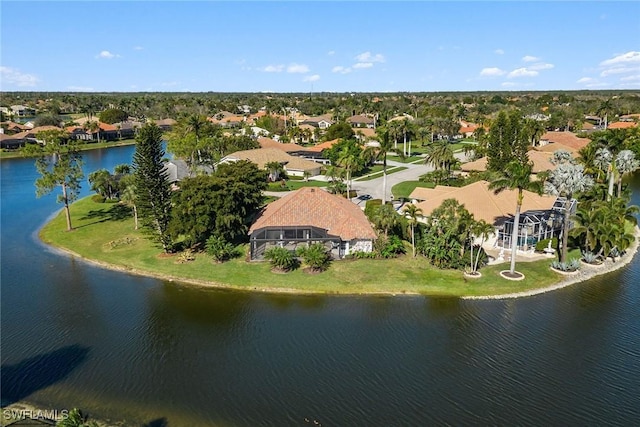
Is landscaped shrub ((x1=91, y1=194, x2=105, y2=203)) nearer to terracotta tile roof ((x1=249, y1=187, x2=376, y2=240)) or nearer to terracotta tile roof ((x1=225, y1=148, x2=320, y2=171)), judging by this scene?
terracotta tile roof ((x1=225, y1=148, x2=320, y2=171))

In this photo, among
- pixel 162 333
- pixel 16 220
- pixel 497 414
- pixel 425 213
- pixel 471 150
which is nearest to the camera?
→ pixel 497 414

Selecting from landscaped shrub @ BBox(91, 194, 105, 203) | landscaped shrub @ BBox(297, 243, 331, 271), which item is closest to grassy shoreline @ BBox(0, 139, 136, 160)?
landscaped shrub @ BBox(91, 194, 105, 203)

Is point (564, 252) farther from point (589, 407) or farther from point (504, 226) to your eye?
point (589, 407)

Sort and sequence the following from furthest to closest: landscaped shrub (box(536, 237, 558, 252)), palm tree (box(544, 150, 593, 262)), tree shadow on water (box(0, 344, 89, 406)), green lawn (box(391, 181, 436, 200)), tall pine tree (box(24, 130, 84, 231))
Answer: green lawn (box(391, 181, 436, 200)) < tall pine tree (box(24, 130, 84, 231)) < landscaped shrub (box(536, 237, 558, 252)) < palm tree (box(544, 150, 593, 262)) < tree shadow on water (box(0, 344, 89, 406))

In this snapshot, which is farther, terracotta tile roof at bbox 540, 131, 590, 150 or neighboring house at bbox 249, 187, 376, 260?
terracotta tile roof at bbox 540, 131, 590, 150

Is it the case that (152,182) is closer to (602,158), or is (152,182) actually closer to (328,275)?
(328,275)

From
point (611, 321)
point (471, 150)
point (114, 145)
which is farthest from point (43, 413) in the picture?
point (114, 145)
